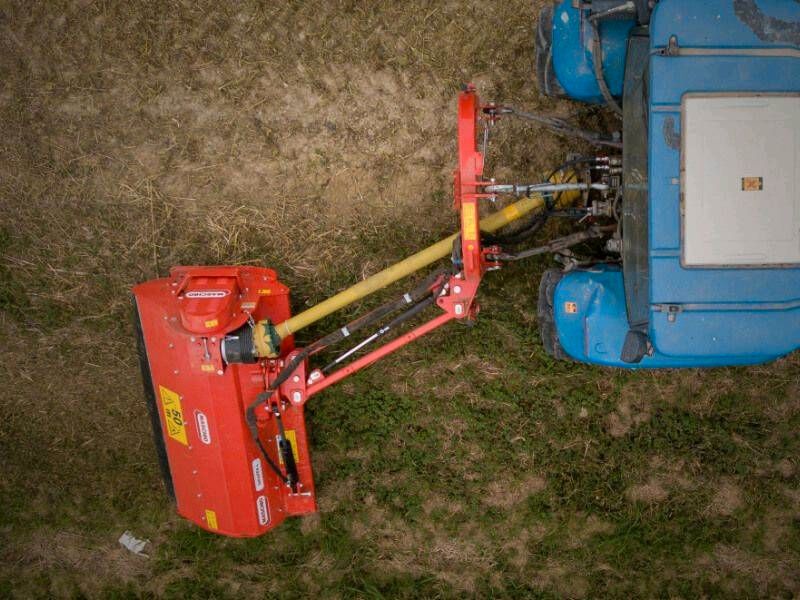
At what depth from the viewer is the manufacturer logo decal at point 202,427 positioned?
378cm

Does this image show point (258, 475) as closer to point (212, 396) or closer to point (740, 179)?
point (212, 396)

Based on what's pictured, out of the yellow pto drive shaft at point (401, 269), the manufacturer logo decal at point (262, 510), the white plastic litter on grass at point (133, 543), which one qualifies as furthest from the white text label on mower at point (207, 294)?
the white plastic litter on grass at point (133, 543)

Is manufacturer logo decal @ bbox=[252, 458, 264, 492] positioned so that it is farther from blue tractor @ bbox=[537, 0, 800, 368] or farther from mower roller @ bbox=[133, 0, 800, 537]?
blue tractor @ bbox=[537, 0, 800, 368]

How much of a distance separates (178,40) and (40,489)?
318cm

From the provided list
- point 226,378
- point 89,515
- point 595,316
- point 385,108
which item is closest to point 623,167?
point 595,316

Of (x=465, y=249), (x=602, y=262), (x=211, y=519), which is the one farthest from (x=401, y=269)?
(x=211, y=519)

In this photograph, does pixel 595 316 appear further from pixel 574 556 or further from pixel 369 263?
pixel 574 556

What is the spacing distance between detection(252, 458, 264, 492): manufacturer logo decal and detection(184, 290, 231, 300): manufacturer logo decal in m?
0.98

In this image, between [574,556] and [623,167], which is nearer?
[623,167]

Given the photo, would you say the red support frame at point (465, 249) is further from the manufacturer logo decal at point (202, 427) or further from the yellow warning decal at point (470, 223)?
the manufacturer logo decal at point (202, 427)

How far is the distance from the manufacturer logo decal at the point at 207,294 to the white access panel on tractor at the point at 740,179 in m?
2.30

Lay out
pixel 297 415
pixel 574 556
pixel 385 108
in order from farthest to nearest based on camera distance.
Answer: pixel 574 556
pixel 385 108
pixel 297 415

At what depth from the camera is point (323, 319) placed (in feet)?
14.5

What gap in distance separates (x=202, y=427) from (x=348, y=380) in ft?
3.46
